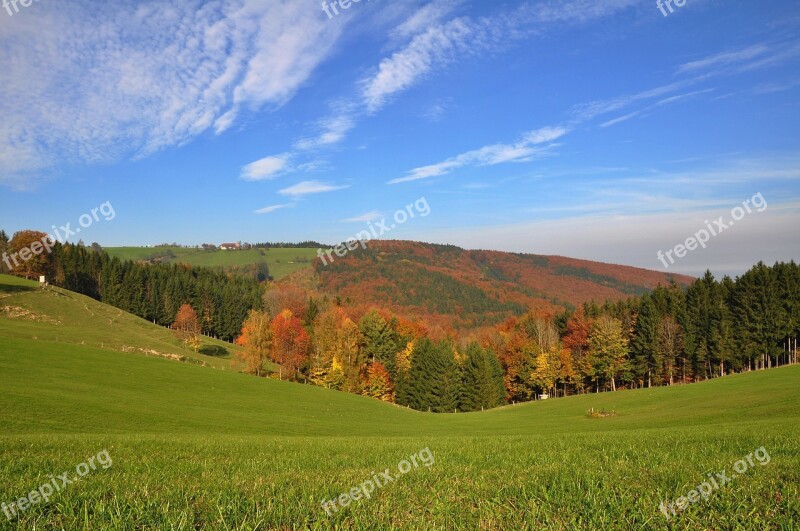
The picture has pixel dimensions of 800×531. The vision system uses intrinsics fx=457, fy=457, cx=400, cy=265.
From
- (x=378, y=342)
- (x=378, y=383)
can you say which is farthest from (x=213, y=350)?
(x=378, y=383)

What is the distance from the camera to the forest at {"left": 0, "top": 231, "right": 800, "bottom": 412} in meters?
73.3

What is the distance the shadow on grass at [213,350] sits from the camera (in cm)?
A: 9794

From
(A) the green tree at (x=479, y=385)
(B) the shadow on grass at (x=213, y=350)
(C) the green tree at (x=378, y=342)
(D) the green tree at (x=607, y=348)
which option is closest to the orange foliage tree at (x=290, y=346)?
(C) the green tree at (x=378, y=342)

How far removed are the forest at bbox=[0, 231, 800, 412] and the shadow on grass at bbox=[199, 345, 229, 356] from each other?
12500mm

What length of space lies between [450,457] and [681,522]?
5.96 m

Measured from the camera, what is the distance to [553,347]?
292 ft

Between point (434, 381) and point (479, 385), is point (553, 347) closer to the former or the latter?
point (479, 385)

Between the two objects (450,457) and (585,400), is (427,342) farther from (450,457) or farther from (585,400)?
(450,457)

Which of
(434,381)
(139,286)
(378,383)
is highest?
(139,286)

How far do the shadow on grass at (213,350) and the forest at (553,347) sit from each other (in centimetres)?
1250

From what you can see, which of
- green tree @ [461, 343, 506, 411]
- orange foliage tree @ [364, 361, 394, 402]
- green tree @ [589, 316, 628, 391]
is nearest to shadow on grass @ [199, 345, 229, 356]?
orange foliage tree @ [364, 361, 394, 402]

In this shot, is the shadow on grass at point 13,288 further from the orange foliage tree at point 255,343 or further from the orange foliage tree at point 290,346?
the orange foliage tree at point 290,346

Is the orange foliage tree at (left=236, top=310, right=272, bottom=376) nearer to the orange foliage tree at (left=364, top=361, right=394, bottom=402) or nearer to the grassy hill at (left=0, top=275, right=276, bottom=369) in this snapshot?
the grassy hill at (left=0, top=275, right=276, bottom=369)

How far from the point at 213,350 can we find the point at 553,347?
7184cm
